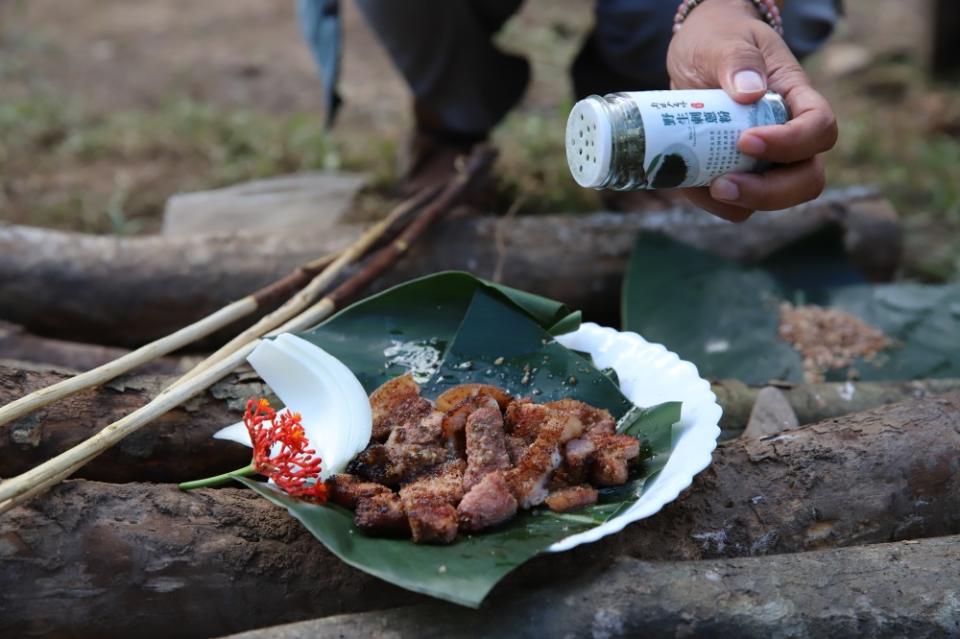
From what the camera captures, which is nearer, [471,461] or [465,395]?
[471,461]

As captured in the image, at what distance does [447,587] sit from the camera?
1402 millimetres

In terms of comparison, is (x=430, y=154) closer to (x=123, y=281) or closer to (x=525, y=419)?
(x=123, y=281)

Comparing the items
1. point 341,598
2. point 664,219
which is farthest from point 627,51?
point 341,598

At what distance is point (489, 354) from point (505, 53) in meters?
2.29

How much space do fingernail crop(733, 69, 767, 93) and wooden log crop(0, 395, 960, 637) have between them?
72 cm

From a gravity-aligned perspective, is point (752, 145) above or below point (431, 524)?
above

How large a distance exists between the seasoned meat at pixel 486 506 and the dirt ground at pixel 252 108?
2.49 meters

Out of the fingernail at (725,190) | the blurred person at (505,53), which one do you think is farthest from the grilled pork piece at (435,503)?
the blurred person at (505,53)

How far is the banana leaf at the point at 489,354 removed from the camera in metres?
1.65

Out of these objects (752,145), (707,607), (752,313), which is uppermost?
(752,145)

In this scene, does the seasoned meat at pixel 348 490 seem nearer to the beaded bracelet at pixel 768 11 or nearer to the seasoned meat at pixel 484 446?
the seasoned meat at pixel 484 446

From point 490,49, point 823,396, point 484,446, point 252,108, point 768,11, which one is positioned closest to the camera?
point 484,446

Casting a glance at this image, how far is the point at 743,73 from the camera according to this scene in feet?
6.17

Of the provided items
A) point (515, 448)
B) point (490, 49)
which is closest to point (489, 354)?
point (515, 448)
